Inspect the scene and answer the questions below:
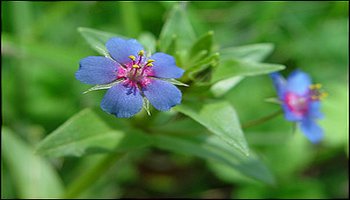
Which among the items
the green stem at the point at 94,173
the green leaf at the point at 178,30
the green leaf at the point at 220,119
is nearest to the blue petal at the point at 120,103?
the green leaf at the point at 220,119

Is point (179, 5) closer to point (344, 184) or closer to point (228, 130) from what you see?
point (228, 130)

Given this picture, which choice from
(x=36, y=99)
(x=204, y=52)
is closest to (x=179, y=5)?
(x=204, y=52)

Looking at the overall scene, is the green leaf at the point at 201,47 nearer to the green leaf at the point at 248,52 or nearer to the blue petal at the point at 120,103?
the green leaf at the point at 248,52

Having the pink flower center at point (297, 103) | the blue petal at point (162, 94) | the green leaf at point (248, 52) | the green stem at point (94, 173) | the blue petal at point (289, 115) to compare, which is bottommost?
the green stem at point (94, 173)

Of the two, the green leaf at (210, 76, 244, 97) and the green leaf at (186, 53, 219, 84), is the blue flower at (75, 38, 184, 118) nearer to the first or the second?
the green leaf at (186, 53, 219, 84)

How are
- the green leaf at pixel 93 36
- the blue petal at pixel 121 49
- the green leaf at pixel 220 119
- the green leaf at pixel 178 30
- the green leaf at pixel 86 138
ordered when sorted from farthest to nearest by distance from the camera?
the green leaf at pixel 178 30 < the green leaf at pixel 93 36 < the green leaf at pixel 86 138 < the green leaf at pixel 220 119 < the blue petal at pixel 121 49

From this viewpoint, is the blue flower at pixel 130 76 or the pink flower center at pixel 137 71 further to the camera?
Result: the pink flower center at pixel 137 71

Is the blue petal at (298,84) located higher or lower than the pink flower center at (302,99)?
higher
